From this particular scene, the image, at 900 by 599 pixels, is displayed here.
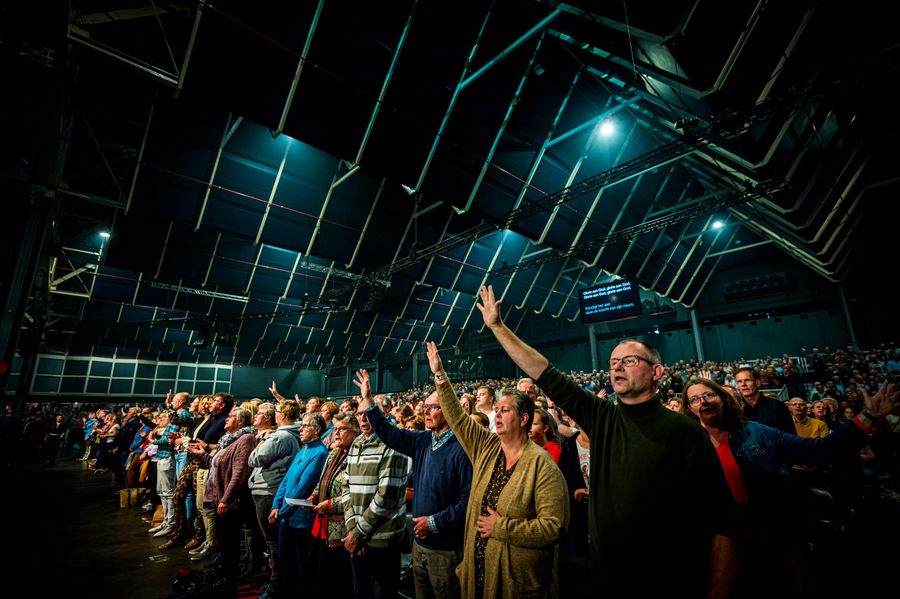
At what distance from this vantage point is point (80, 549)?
175 inches

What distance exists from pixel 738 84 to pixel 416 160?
666 cm

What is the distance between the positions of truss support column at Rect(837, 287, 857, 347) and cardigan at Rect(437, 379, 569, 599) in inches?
808

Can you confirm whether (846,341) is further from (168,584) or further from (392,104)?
(168,584)

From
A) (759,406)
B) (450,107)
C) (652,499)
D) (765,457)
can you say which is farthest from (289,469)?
(450,107)

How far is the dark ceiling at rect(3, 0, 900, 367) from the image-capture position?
6.75 m

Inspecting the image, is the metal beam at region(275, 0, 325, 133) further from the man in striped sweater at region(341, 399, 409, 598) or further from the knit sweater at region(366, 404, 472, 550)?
the knit sweater at region(366, 404, 472, 550)

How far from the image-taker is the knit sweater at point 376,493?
8.07 feet

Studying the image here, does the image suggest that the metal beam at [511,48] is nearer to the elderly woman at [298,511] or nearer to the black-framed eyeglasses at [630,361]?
the elderly woman at [298,511]

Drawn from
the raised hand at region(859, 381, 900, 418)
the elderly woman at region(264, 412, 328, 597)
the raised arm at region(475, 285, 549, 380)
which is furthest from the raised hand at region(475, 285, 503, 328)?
the elderly woman at region(264, 412, 328, 597)

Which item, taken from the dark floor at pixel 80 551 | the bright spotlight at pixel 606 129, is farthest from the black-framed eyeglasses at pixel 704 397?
the bright spotlight at pixel 606 129

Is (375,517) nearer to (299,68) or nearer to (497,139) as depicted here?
(299,68)

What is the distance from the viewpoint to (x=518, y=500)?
1.74 m

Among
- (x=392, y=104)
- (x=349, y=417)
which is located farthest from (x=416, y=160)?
(x=349, y=417)

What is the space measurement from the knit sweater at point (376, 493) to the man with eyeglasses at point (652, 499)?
1.44 metres
